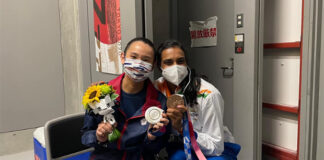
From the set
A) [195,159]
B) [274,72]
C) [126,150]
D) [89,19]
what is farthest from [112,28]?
[274,72]

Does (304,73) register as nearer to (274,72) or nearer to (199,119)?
(274,72)

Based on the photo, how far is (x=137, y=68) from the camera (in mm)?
1228

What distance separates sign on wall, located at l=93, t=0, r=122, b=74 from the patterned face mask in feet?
1.73

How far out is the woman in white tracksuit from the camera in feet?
4.28

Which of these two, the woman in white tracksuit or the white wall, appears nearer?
the woman in white tracksuit

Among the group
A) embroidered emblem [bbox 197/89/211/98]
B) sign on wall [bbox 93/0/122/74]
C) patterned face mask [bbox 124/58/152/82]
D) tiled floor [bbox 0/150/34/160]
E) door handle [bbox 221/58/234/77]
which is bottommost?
tiled floor [bbox 0/150/34/160]

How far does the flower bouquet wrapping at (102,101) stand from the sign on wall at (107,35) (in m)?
0.67

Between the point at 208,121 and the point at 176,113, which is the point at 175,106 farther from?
the point at 208,121

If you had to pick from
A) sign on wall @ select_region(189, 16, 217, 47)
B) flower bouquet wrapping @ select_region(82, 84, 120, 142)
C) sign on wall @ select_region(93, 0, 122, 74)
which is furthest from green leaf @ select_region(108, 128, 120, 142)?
sign on wall @ select_region(189, 16, 217, 47)

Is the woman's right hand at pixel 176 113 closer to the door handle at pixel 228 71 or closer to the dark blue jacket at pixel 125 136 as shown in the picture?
the dark blue jacket at pixel 125 136

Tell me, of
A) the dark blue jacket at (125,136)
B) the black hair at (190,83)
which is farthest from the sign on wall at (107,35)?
the dark blue jacket at (125,136)

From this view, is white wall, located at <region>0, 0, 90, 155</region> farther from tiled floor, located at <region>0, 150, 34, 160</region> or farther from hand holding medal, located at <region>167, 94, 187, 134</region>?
hand holding medal, located at <region>167, 94, 187, 134</region>

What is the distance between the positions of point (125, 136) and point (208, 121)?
47cm

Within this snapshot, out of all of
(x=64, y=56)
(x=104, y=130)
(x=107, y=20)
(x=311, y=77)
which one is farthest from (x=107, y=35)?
(x=64, y=56)
